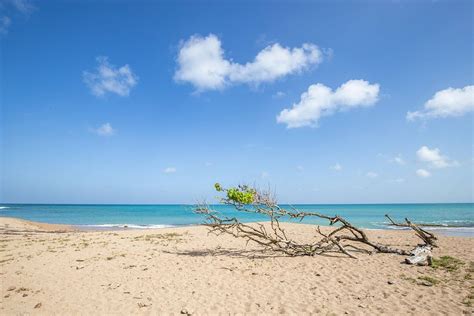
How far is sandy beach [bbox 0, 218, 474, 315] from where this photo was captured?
6.55m

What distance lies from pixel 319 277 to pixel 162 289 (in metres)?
4.63

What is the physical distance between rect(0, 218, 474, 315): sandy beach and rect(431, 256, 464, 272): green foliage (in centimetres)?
25

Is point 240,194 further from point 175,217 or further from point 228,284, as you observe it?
point 175,217

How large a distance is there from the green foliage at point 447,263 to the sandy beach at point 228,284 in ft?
0.83

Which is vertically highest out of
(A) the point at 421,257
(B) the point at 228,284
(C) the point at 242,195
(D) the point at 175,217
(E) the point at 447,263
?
(C) the point at 242,195

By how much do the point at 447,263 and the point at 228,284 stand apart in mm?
7917

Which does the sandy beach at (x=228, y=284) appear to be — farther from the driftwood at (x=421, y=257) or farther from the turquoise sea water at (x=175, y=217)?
the turquoise sea water at (x=175, y=217)

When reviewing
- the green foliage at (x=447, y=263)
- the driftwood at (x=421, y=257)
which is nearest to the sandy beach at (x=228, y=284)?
the green foliage at (x=447, y=263)

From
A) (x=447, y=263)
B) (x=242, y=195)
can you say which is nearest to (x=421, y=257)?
(x=447, y=263)

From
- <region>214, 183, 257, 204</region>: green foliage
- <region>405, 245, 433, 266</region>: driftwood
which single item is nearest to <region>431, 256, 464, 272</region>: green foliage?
<region>405, 245, 433, 266</region>: driftwood

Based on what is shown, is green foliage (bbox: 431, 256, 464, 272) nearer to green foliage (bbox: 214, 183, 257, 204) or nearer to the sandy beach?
the sandy beach

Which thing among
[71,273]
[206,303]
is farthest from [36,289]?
[206,303]

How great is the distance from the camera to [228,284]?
8148mm

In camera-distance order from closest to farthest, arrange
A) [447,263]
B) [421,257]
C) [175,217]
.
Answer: [447,263] → [421,257] → [175,217]
